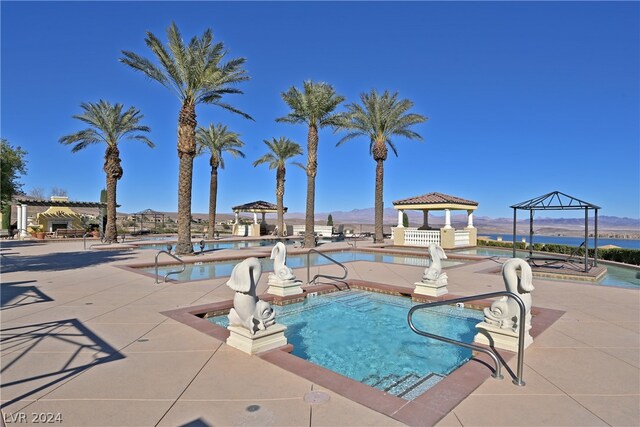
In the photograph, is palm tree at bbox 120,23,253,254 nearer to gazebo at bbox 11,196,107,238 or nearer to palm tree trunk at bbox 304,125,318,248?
palm tree trunk at bbox 304,125,318,248

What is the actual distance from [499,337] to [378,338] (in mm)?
2089

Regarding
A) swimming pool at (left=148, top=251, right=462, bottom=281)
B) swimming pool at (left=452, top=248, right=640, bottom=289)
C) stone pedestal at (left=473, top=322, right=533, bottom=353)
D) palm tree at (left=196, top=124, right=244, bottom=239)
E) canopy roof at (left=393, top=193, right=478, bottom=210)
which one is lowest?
swimming pool at (left=148, top=251, right=462, bottom=281)

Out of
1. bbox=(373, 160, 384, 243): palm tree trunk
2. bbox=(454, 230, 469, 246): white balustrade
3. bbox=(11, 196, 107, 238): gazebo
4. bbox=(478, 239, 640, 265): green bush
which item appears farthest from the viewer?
bbox=(11, 196, 107, 238): gazebo

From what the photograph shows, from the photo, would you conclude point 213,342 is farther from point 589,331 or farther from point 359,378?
point 589,331

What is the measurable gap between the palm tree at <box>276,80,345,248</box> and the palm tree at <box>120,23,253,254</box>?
5.14 meters

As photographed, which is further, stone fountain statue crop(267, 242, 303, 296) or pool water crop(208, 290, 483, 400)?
stone fountain statue crop(267, 242, 303, 296)

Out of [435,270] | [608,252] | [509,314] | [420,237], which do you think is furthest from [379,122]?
[509,314]

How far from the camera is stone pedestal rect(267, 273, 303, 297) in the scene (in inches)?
340

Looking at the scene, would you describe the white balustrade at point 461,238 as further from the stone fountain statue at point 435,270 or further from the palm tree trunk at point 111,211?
the palm tree trunk at point 111,211

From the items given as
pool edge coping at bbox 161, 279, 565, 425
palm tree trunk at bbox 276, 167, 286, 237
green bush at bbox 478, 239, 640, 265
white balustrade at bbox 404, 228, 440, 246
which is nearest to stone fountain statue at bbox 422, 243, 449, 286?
pool edge coping at bbox 161, 279, 565, 425

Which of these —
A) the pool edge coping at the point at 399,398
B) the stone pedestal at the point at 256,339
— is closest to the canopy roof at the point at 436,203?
the pool edge coping at the point at 399,398

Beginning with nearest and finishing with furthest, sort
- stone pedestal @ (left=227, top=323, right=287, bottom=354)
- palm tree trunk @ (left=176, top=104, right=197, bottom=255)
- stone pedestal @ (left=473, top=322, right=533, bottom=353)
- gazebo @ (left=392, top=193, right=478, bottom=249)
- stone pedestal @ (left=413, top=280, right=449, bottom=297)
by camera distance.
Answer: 1. stone pedestal @ (left=227, top=323, right=287, bottom=354)
2. stone pedestal @ (left=473, top=322, right=533, bottom=353)
3. stone pedestal @ (left=413, top=280, right=449, bottom=297)
4. palm tree trunk @ (left=176, top=104, right=197, bottom=255)
5. gazebo @ (left=392, top=193, right=478, bottom=249)

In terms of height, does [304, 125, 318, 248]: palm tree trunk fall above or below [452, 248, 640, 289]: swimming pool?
above

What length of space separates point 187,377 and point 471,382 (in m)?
3.15
